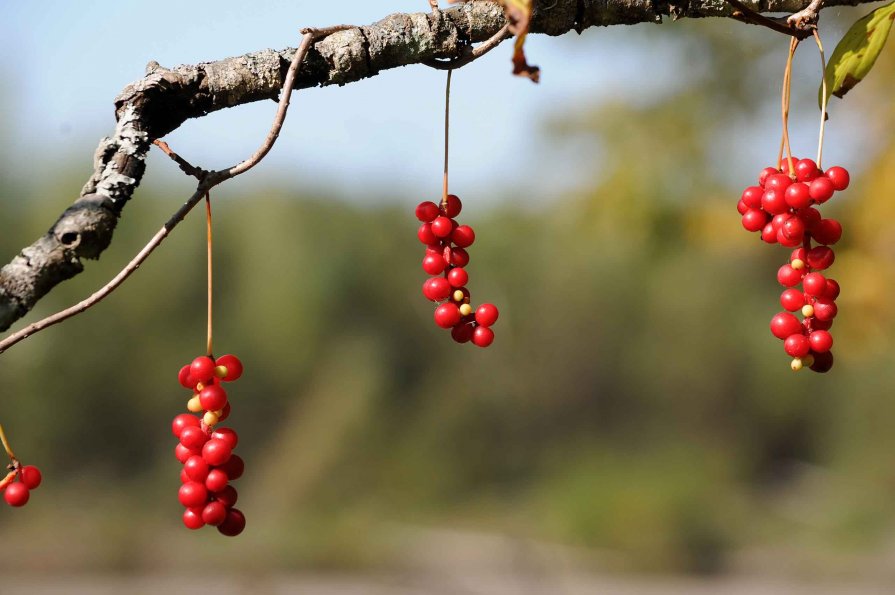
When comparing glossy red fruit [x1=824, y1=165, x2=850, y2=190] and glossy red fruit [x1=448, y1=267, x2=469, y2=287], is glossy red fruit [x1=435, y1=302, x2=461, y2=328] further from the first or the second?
glossy red fruit [x1=824, y1=165, x2=850, y2=190]

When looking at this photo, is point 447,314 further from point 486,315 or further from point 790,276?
point 790,276

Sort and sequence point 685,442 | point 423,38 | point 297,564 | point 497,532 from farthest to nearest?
1. point 685,442
2. point 497,532
3. point 297,564
4. point 423,38

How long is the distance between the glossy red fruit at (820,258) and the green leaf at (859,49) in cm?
10

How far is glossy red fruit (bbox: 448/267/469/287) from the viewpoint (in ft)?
2.11

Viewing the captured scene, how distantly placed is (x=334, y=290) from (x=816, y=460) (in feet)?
10.8

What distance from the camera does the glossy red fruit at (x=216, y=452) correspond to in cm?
56

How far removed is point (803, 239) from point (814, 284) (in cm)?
3

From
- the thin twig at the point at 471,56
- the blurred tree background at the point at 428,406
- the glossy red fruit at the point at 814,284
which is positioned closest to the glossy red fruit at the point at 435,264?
the thin twig at the point at 471,56

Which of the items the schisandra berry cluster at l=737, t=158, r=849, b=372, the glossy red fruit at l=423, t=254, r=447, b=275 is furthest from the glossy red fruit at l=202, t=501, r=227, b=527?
the schisandra berry cluster at l=737, t=158, r=849, b=372

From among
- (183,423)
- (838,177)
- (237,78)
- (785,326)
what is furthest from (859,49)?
(183,423)

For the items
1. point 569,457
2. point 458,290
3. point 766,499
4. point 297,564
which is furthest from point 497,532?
point 458,290

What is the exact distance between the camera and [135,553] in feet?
15.6

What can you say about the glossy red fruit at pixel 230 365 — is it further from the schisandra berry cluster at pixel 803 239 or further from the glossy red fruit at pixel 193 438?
the schisandra berry cluster at pixel 803 239

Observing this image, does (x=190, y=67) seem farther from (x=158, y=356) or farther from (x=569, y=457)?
(x=569, y=457)
